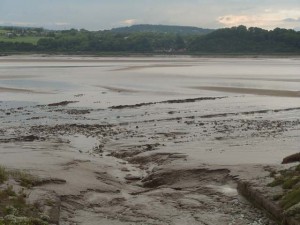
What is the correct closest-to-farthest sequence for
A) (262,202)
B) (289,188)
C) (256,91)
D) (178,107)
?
(262,202) < (289,188) < (178,107) < (256,91)

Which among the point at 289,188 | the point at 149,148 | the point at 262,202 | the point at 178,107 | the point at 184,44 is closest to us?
the point at 262,202

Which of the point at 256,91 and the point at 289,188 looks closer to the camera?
the point at 289,188

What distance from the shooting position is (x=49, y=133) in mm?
25531

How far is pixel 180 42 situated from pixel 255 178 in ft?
522

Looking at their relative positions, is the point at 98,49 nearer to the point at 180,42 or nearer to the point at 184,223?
the point at 180,42

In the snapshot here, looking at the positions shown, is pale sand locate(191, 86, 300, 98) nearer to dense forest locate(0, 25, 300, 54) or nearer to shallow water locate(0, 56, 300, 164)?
shallow water locate(0, 56, 300, 164)

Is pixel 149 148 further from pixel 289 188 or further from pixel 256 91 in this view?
pixel 256 91

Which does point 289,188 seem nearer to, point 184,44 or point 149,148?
point 149,148

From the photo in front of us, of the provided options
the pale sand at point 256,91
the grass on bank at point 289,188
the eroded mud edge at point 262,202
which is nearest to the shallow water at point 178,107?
the pale sand at point 256,91

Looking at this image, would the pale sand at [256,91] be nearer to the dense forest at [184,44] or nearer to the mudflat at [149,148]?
the mudflat at [149,148]

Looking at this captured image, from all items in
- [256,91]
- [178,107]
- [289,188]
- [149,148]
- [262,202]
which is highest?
[289,188]

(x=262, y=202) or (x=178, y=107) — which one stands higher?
(x=262, y=202)

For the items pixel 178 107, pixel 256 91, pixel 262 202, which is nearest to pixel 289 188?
pixel 262 202

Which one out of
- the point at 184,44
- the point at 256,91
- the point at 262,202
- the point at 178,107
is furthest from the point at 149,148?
the point at 184,44
